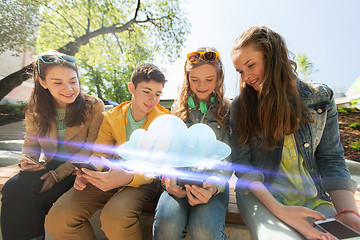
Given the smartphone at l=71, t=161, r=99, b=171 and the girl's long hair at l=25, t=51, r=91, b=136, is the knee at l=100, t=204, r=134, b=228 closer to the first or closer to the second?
the smartphone at l=71, t=161, r=99, b=171

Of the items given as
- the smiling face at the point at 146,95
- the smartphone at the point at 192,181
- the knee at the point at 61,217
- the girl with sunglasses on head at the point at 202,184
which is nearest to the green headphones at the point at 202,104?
the girl with sunglasses on head at the point at 202,184

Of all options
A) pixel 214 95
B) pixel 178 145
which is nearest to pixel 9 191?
pixel 178 145

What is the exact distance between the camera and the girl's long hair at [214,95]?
163cm

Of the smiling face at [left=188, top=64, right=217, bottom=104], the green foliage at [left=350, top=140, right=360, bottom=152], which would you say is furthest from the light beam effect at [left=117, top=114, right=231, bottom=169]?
the green foliage at [left=350, top=140, right=360, bottom=152]

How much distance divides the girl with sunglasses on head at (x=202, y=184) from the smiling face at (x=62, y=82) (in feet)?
3.00

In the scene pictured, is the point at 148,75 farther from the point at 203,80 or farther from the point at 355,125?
the point at 355,125

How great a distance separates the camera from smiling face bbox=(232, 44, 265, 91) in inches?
53.6

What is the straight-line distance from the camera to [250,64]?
54.3 inches

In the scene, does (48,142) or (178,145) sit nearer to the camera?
(178,145)

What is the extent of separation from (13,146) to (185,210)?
4546mm

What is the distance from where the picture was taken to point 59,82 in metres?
1.74

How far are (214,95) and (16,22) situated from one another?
9.71m

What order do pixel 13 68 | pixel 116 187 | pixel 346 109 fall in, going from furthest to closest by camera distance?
1. pixel 13 68
2. pixel 346 109
3. pixel 116 187

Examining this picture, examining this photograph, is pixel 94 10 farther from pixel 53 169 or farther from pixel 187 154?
pixel 187 154
